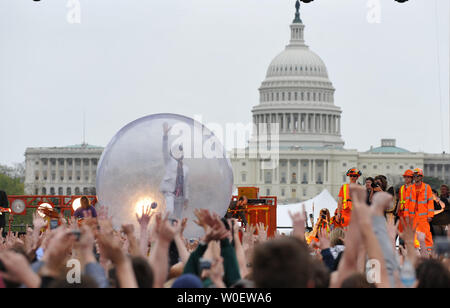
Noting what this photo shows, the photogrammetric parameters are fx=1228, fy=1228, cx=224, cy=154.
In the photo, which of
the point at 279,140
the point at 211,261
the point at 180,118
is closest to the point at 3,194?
the point at 180,118

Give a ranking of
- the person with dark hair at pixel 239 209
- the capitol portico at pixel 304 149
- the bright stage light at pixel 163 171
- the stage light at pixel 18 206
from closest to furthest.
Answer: the bright stage light at pixel 163 171 < the person with dark hair at pixel 239 209 < the stage light at pixel 18 206 < the capitol portico at pixel 304 149

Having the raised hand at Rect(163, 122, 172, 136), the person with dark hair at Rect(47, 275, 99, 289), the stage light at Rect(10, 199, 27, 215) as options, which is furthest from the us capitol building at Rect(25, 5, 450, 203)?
the person with dark hair at Rect(47, 275, 99, 289)

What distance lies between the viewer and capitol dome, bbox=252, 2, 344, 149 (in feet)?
577

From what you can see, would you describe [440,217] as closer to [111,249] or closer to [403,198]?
[403,198]

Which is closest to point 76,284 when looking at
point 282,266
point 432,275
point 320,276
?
point 282,266

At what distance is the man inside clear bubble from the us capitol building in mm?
152471

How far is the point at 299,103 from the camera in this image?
579 ft

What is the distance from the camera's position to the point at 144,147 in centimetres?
1365

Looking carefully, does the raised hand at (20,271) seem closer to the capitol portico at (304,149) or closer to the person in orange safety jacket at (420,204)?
the person in orange safety jacket at (420,204)

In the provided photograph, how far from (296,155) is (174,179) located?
160753mm

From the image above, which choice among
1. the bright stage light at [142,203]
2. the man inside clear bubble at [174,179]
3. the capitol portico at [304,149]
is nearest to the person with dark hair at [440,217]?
the man inside clear bubble at [174,179]

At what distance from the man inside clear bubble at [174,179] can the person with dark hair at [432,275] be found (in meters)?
7.21

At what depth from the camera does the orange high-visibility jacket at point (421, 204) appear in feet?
51.6
